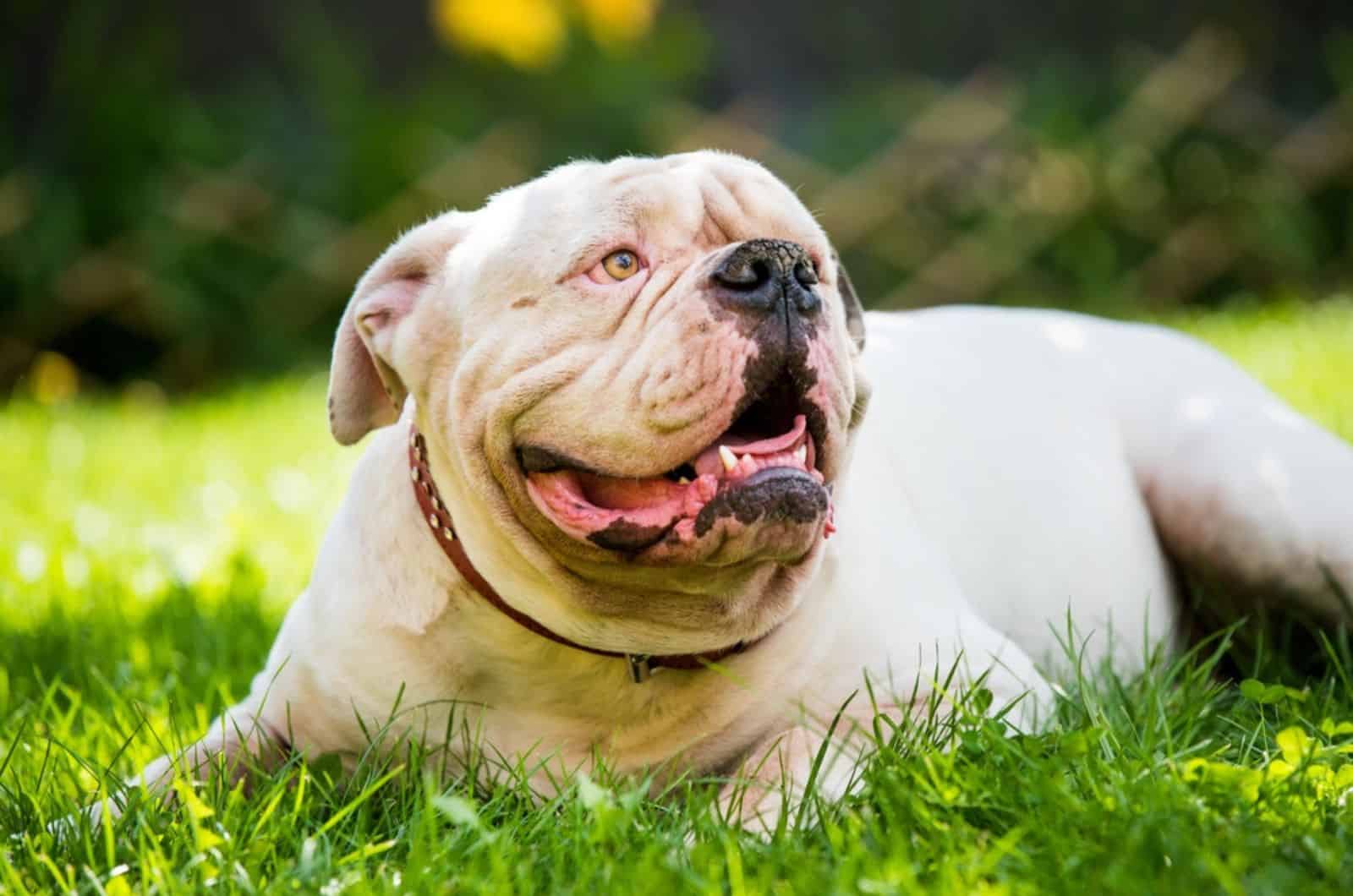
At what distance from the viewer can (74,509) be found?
5449mm

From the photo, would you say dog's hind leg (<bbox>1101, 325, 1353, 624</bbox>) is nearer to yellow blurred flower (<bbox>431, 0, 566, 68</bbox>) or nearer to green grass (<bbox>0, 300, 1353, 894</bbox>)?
green grass (<bbox>0, 300, 1353, 894</bbox>)

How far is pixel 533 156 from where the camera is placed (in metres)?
8.71

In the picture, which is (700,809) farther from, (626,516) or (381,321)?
(381,321)

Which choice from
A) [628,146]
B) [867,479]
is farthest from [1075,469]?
[628,146]

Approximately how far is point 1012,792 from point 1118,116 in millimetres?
7343

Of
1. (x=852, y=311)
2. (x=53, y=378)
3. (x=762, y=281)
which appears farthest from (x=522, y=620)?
(x=53, y=378)

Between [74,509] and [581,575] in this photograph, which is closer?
[581,575]

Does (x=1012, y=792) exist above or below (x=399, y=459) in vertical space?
below

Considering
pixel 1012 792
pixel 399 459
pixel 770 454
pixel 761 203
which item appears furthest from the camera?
pixel 399 459

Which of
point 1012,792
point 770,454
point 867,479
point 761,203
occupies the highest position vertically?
point 761,203

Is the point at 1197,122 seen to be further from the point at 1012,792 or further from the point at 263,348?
the point at 1012,792

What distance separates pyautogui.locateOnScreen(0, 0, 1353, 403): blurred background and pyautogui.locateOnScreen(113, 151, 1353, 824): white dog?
18.4 ft

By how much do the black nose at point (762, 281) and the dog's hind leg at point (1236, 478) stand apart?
1.39 metres

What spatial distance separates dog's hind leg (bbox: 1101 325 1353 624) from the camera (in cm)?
339
